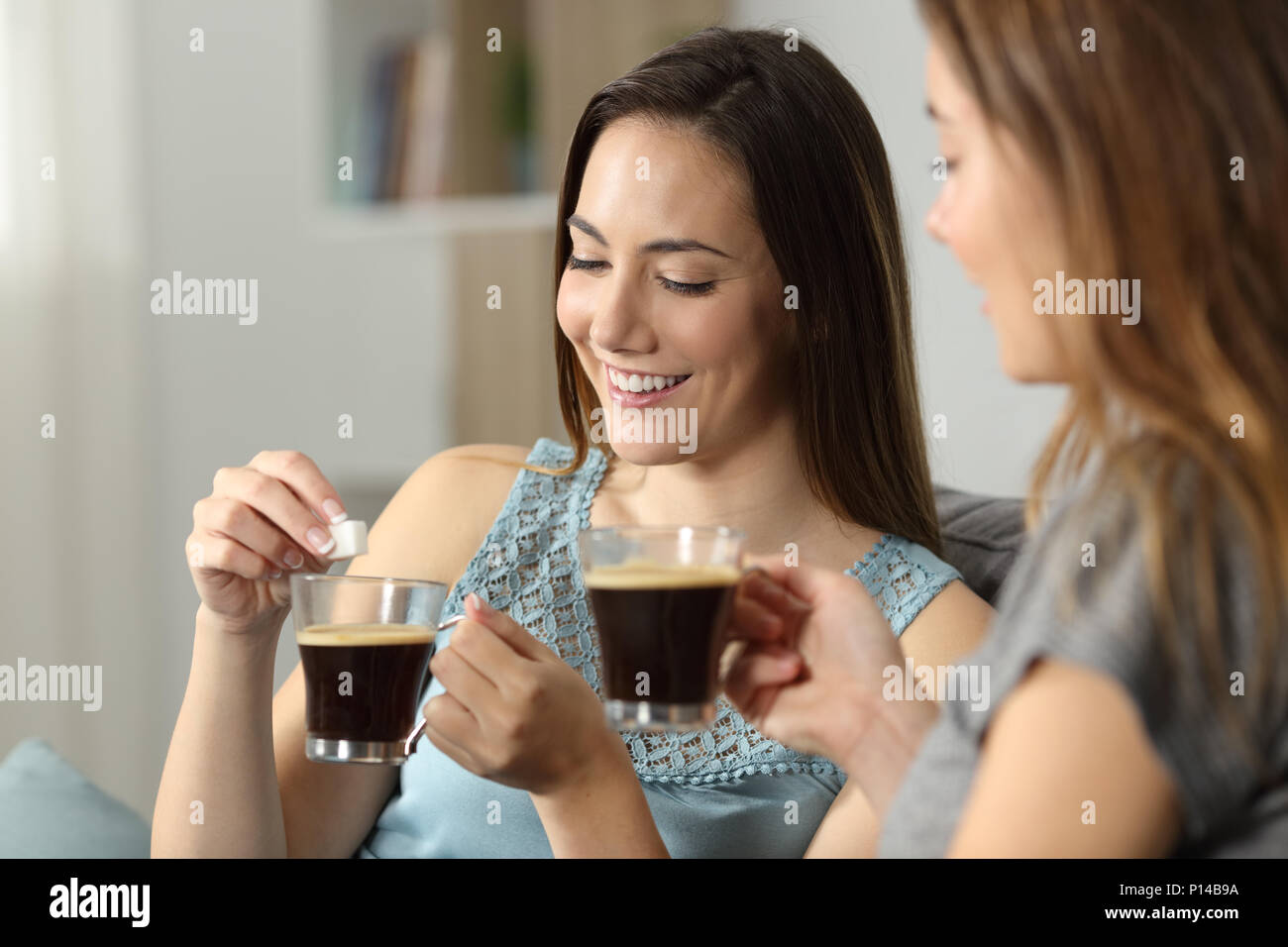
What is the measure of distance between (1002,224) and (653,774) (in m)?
0.96

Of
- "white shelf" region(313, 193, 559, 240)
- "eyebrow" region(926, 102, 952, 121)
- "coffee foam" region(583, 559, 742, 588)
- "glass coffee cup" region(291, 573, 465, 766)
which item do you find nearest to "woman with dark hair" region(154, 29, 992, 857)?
"glass coffee cup" region(291, 573, 465, 766)

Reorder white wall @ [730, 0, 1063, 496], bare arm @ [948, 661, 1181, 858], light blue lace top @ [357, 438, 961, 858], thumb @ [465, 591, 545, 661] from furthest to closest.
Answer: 1. white wall @ [730, 0, 1063, 496]
2. light blue lace top @ [357, 438, 961, 858]
3. thumb @ [465, 591, 545, 661]
4. bare arm @ [948, 661, 1181, 858]

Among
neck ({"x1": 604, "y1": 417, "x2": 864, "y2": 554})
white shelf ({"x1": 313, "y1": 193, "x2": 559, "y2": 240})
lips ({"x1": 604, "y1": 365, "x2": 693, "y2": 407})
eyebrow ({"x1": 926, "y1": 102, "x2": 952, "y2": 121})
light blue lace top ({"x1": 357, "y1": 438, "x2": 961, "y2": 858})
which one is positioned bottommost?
light blue lace top ({"x1": 357, "y1": 438, "x2": 961, "y2": 858})

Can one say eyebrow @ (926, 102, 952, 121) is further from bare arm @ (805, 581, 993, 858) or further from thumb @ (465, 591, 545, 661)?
bare arm @ (805, 581, 993, 858)

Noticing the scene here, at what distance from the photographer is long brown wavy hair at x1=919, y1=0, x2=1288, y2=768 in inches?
36.1

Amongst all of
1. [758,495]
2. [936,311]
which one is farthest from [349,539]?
[936,311]

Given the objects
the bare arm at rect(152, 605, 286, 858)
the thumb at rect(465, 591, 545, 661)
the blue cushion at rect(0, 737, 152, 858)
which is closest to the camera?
the thumb at rect(465, 591, 545, 661)

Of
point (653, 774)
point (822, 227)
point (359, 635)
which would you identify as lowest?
point (653, 774)

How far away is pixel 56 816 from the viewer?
75.1 inches

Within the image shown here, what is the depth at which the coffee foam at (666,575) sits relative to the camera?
115 centimetres

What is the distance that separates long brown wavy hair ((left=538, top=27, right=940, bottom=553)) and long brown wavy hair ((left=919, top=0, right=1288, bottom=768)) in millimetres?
760

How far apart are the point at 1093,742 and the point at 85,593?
10.6 feet

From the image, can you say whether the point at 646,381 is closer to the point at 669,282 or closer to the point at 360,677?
the point at 669,282
